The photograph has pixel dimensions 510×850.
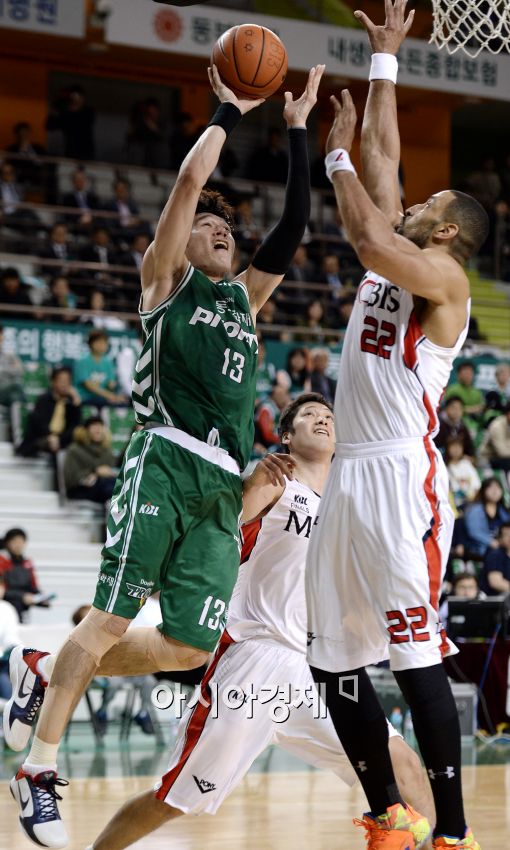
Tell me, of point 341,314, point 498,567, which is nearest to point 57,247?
point 341,314

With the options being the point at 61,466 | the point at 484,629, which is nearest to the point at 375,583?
the point at 484,629

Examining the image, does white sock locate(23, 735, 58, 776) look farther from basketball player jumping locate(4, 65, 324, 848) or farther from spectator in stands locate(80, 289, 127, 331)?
spectator in stands locate(80, 289, 127, 331)

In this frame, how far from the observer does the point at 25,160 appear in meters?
17.5

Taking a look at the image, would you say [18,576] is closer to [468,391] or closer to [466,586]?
[466,586]

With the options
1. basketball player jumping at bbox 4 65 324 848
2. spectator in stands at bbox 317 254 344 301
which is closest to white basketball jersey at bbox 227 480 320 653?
basketball player jumping at bbox 4 65 324 848

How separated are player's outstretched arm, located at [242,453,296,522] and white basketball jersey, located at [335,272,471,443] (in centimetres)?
48

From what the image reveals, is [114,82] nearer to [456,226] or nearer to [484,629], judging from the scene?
[484,629]

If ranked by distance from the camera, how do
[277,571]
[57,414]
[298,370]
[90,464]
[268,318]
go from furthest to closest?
[268,318] < [298,370] < [57,414] < [90,464] < [277,571]

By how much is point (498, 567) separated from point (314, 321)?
5.13m

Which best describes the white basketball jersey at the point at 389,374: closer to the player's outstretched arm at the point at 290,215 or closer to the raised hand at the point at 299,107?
the player's outstretched arm at the point at 290,215

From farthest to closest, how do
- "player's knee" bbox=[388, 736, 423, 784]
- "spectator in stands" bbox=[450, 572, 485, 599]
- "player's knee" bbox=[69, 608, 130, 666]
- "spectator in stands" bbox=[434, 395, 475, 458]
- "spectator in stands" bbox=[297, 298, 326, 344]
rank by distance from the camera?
"spectator in stands" bbox=[297, 298, 326, 344], "spectator in stands" bbox=[434, 395, 475, 458], "spectator in stands" bbox=[450, 572, 485, 599], "player's knee" bbox=[388, 736, 423, 784], "player's knee" bbox=[69, 608, 130, 666]

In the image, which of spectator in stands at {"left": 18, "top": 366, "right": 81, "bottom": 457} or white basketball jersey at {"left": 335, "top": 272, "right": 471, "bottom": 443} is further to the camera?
spectator in stands at {"left": 18, "top": 366, "right": 81, "bottom": 457}

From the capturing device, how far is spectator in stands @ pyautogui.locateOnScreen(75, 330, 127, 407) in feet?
43.2

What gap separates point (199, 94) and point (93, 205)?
5.66m
